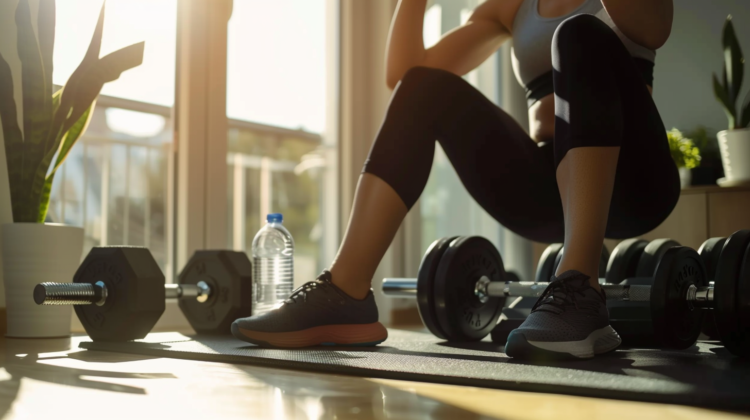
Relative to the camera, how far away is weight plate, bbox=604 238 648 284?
162 centimetres

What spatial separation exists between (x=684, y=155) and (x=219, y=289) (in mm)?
1543

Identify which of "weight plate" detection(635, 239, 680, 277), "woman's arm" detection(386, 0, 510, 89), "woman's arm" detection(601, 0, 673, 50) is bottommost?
"weight plate" detection(635, 239, 680, 277)

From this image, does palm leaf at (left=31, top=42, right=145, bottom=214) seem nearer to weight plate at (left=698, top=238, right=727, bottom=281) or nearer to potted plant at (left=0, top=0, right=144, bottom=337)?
potted plant at (left=0, top=0, right=144, bottom=337)

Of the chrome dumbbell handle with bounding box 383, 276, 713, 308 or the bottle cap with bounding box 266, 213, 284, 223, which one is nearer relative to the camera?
the chrome dumbbell handle with bounding box 383, 276, 713, 308

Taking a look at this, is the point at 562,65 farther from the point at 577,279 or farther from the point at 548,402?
the point at 548,402

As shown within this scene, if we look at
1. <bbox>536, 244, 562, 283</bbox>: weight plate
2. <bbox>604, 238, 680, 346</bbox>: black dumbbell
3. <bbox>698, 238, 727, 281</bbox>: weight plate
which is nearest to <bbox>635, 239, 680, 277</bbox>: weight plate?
<bbox>604, 238, 680, 346</bbox>: black dumbbell

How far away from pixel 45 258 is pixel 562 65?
1.24m

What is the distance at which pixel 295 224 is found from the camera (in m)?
4.28

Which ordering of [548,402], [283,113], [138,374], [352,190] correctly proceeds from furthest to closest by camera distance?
[283,113] < [352,190] < [138,374] < [548,402]

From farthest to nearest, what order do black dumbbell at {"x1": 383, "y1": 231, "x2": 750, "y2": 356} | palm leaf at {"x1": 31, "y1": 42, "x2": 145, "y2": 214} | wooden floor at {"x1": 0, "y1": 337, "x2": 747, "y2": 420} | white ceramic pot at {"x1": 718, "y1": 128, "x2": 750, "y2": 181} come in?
white ceramic pot at {"x1": 718, "y1": 128, "x2": 750, "y2": 181}, palm leaf at {"x1": 31, "y1": 42, "x2": 145, "y2": 214}, black dumbbell at {"x1": 383, "y1": 231, "x2": 750, "y2": 356}, wooden floor at {"x1": 0, "y1": 337, "x2": 747, "y2": 420}

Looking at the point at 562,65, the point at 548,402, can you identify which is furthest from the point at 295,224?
the point at 548,402

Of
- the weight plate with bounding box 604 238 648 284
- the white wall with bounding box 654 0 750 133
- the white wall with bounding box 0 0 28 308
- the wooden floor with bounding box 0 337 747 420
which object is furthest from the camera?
the white wall with bounding box 654 0 750 133

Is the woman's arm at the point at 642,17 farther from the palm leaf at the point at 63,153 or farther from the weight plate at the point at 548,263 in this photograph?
the palm leaf at the point at 63,153

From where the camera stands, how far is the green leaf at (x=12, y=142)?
1.71 m
